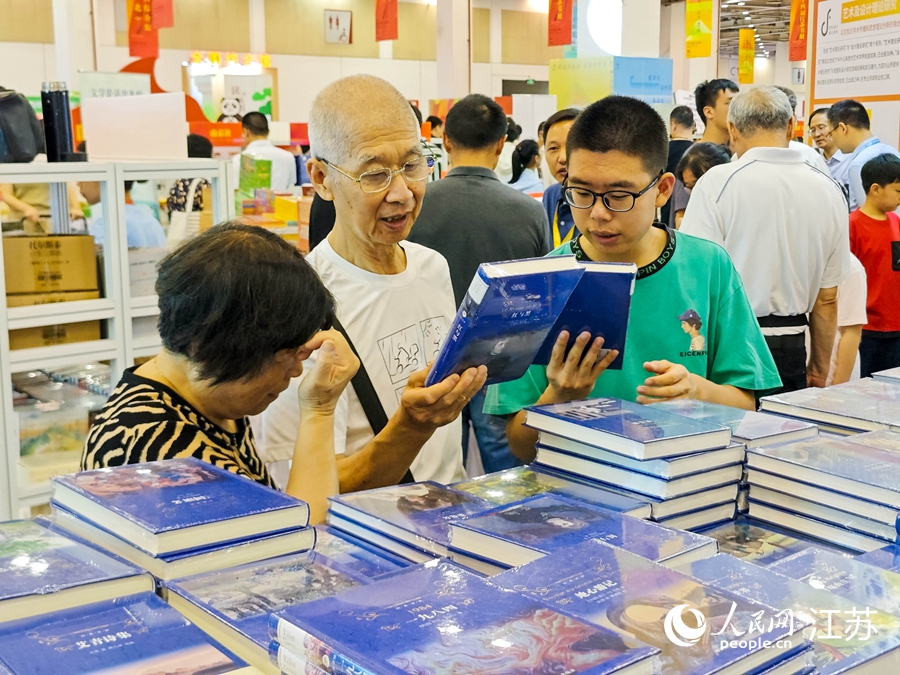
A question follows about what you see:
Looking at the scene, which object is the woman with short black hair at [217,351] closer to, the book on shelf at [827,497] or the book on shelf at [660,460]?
the book on shelf at [660,460]

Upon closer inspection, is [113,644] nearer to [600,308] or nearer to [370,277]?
[600,308]

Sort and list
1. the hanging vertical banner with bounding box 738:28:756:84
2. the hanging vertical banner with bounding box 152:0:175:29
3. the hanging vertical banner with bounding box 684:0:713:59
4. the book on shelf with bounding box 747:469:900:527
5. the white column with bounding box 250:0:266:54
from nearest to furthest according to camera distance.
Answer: the book on shelf with bounding box 747:469:900:527
the hanging vertical banner with bounding box 152:0:175:29
the hanging vertical banner with bounding box 684:0:713:59
the hanging vertical banner with bounding box 738:28:756:84
the white column with bounding box 250:0:266:54

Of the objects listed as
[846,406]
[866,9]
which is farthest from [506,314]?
[866,9]

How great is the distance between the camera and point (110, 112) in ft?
12.7

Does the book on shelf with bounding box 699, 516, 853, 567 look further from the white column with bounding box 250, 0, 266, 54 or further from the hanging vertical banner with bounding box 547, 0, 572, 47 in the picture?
the white column with bounding box 250, 0, 266, 54

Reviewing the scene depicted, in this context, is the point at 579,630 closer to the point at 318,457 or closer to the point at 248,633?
the point at 248,633

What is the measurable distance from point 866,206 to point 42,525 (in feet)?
15.0

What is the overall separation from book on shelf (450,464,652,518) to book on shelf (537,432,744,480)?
0.04m

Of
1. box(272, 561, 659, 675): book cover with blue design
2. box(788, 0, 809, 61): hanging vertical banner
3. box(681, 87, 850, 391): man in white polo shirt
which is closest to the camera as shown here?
box(272, 561, 659, 675): book cover with blue design

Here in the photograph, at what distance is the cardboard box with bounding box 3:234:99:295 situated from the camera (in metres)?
3.37

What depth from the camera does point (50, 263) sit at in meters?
3.44

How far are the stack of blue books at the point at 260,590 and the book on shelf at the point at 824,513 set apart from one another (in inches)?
23.9

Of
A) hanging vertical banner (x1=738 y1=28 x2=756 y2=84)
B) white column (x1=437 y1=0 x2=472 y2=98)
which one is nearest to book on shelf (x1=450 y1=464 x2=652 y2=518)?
white column (x1=437 y1=0 x2=472 y2=98)

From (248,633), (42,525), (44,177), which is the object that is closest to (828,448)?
(248,633)
